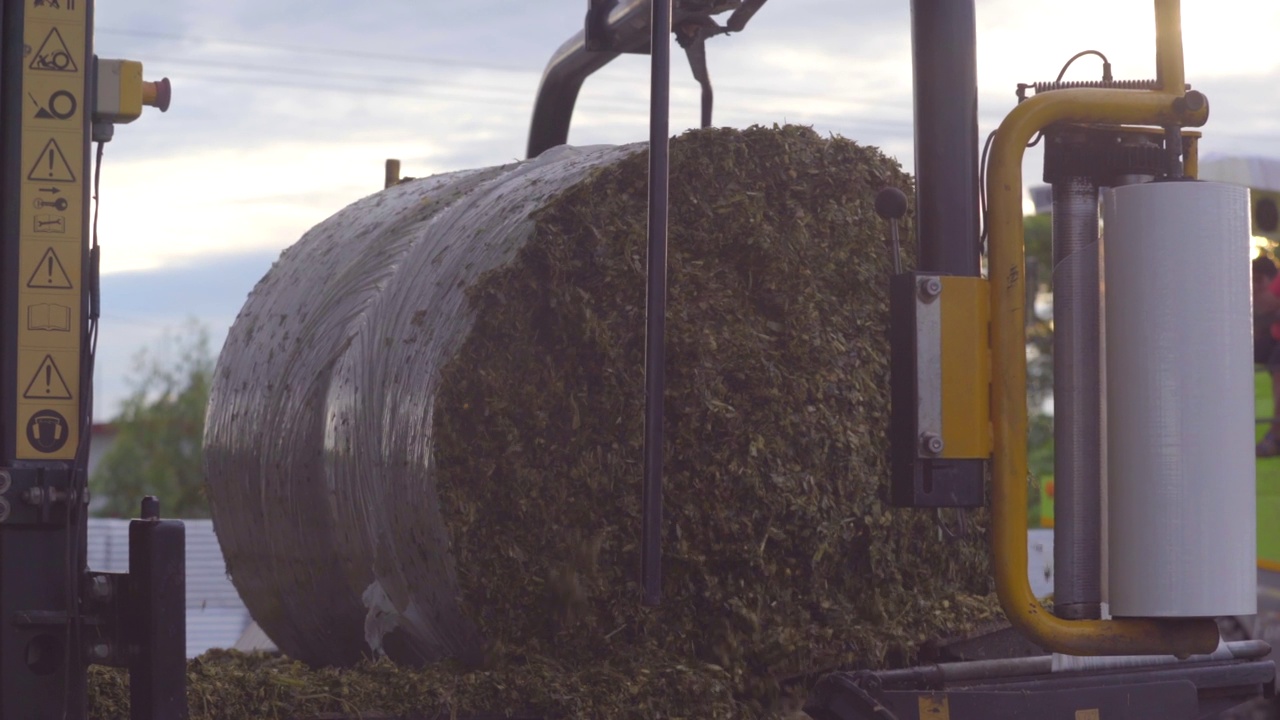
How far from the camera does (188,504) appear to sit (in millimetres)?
41375

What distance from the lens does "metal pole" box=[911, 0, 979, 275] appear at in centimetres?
283

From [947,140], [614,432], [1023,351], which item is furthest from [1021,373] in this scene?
[614,432]

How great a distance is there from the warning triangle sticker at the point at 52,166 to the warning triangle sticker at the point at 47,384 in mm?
325

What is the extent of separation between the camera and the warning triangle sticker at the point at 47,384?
113 inches

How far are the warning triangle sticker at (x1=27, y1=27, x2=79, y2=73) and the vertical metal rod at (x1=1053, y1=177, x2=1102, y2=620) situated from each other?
1.86m

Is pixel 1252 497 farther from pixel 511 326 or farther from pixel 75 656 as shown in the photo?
pixel 75 656

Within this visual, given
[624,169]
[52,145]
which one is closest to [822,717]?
[624,169]

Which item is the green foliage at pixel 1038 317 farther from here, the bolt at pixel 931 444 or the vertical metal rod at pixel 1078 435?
the bolt at pixel 931 444

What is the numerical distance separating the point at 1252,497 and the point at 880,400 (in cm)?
158

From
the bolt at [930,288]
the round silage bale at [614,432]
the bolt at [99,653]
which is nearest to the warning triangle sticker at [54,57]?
the bolt at [99,653]

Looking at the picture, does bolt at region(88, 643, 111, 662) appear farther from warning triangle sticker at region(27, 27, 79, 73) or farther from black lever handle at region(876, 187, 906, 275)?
black lever handle at region(876, 187, 906, 275)

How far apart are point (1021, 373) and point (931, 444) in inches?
8.4

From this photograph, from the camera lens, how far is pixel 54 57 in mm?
2889

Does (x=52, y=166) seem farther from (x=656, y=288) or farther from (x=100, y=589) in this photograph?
(x=656, y=288)
